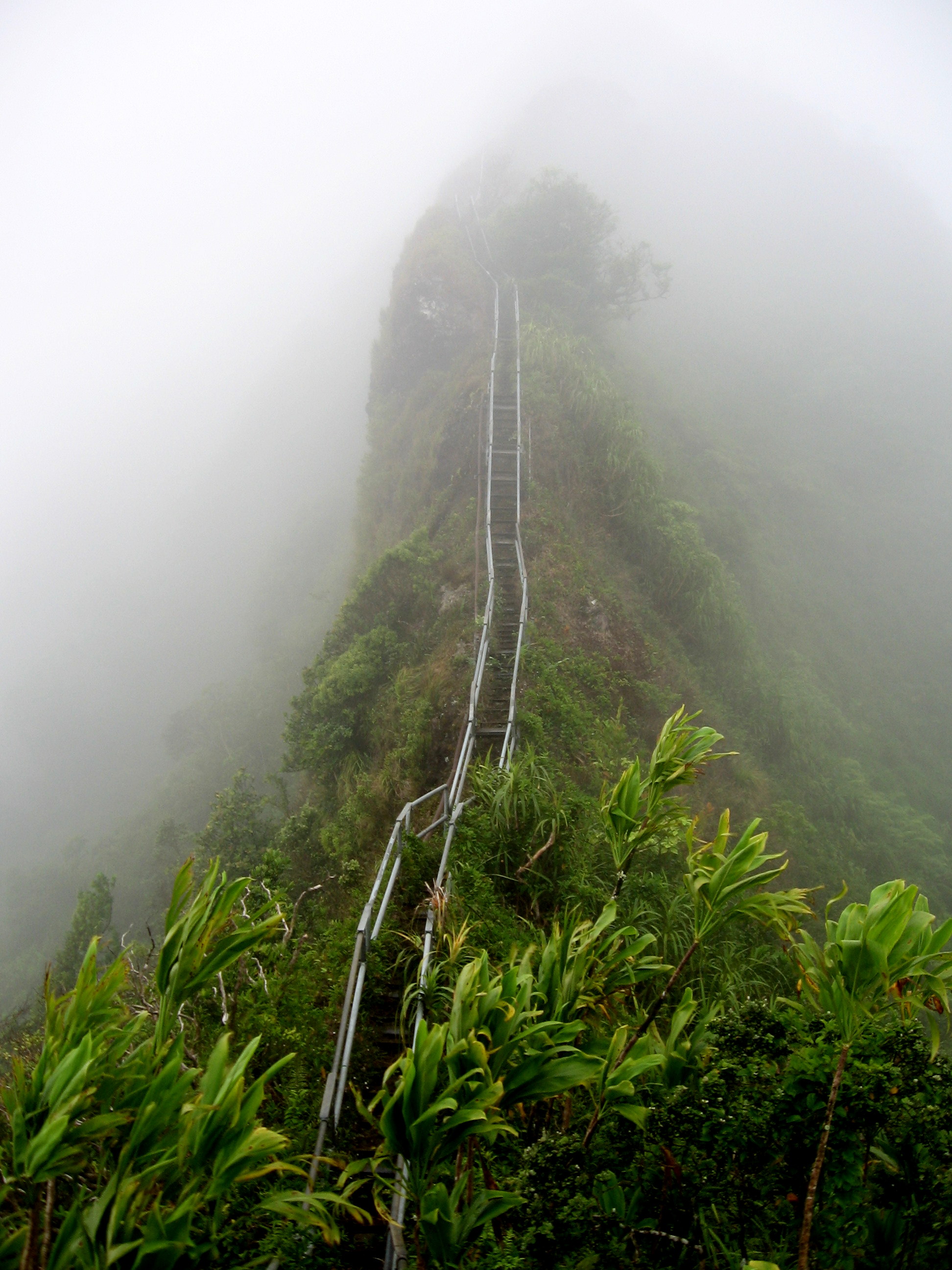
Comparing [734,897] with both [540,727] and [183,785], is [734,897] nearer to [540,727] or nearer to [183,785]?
[540,727]

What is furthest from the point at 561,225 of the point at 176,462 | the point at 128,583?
the point at 176,462

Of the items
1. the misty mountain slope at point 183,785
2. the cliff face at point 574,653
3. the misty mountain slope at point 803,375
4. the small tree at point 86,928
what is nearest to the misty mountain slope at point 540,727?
the cliff face at point 574,653

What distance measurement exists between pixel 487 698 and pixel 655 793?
5216 mm

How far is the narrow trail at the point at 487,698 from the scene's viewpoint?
3.47 metres

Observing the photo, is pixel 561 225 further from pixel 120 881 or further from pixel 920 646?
pixel 120 881

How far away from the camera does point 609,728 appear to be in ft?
27.5

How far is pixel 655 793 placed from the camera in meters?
3.07

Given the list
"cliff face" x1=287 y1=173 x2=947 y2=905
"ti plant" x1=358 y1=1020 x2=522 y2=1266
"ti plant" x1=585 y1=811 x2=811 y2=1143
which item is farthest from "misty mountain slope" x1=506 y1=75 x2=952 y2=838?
"ti plant" x1=358 y1=1020 x2=522 y2=1266

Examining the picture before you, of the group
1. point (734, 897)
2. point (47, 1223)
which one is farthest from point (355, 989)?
point (734, 897)

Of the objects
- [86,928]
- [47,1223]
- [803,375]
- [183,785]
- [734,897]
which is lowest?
[183,785]

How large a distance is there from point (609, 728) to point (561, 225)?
2032 centimetres

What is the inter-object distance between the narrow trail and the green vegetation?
163mm

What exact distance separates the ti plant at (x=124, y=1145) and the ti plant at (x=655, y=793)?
1860 mm

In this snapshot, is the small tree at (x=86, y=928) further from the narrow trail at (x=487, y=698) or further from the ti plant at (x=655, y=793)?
the ti plant at (x=655, y=793)
